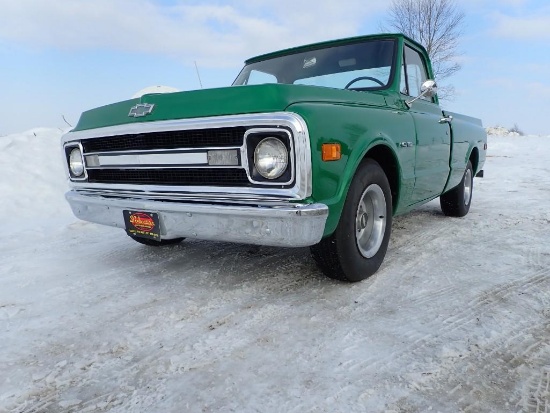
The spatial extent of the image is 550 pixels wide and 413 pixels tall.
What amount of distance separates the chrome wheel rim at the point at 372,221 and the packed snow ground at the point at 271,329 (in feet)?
0.73

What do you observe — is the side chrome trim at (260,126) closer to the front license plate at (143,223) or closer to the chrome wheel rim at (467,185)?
the front license plate at (143,223)

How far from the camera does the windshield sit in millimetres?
3363

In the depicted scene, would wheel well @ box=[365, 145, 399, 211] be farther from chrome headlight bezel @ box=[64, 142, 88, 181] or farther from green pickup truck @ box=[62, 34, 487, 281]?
chrome headlight bezel @ box=[64, 142, 88, 181]

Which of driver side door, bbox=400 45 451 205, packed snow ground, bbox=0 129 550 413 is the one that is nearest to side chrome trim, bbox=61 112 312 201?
packed snow ground, bbox=0 129 550 413

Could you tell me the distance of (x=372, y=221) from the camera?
2.92 metres

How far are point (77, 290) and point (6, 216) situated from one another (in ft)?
11.3

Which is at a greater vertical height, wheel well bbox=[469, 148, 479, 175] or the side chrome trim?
the side chrome trim

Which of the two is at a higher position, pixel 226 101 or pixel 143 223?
pixel 226 101

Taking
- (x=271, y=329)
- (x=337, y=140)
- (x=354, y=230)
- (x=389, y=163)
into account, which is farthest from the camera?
(x=389, y=163)

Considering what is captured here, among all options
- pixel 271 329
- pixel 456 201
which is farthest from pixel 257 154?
pixel 456 201

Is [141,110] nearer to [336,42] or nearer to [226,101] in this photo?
[226,101]

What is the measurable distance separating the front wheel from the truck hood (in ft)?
1.67

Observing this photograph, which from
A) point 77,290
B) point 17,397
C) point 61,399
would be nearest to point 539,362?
point 61,399

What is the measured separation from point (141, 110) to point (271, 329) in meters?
1.56
